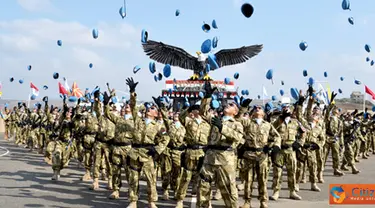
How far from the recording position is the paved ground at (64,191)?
27.7 ft

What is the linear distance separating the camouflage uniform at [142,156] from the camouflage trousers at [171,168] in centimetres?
78

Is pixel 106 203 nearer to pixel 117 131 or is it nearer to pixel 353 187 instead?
pixel 117 131

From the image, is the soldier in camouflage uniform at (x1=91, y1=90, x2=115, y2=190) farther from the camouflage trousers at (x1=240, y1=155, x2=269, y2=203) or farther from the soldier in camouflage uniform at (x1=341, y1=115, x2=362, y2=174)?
the soldier in camouflage uniform at (x1=341, y1=115, x2=362, y2=174)

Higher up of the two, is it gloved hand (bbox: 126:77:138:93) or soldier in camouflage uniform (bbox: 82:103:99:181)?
gloved hand (bbox: 126:77:138:93)

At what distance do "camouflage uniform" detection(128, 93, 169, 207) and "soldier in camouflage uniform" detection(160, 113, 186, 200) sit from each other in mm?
566

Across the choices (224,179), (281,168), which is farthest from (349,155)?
(224,179)

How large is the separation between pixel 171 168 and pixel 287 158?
2645mm

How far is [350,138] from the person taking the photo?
47.7 ft

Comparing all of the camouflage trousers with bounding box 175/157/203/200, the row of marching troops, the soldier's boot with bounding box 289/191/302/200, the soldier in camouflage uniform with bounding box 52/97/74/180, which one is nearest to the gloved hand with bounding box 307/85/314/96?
the row of marching troops

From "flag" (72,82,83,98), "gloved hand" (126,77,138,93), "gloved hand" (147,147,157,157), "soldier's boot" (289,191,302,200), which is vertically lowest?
"soldier's boot" (289,191,302,200)

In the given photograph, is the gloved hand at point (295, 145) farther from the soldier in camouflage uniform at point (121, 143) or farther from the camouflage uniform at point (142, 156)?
the soldier in camouflage uniform at point (121, 143)

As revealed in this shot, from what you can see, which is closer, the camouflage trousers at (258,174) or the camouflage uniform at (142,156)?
the camouflage uniform at (142,156)

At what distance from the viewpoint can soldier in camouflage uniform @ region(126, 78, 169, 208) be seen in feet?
25.5

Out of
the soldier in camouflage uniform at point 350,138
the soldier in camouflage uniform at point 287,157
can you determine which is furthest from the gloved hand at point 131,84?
the soldier in camouflage uniform at point 350,138
